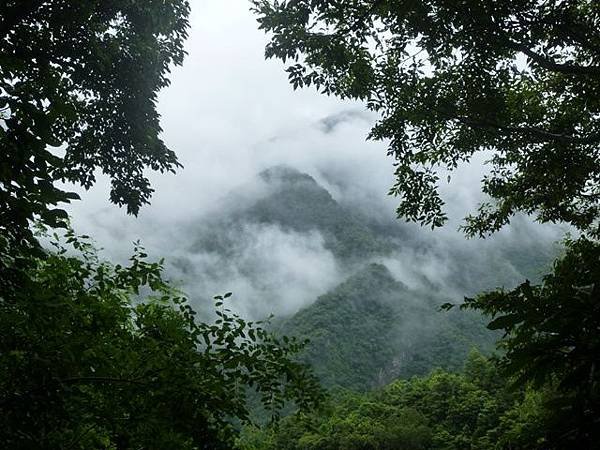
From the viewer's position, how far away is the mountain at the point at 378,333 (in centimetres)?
10344

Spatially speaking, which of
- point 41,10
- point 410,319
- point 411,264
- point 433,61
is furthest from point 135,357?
point 411,264

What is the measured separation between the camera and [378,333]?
123 meters

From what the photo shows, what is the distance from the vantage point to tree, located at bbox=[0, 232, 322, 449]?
3.42m

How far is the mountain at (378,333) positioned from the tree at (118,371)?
90.7 meters

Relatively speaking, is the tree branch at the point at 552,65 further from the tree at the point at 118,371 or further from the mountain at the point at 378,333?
the mountain at the point at 378,333

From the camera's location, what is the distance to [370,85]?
7.80 metres

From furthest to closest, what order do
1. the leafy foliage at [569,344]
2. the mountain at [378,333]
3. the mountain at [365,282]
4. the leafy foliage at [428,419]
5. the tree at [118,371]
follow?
the mountain at [365,282] → the mountain at [378,333] → the leafy foliage at [428,419] → the tree at [118,371] → the leafy foliage at [569,344]

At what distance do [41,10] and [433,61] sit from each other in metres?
5.91

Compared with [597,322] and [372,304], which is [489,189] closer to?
[597,322]

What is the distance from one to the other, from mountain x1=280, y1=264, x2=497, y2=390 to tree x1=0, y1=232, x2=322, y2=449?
90.7 meters

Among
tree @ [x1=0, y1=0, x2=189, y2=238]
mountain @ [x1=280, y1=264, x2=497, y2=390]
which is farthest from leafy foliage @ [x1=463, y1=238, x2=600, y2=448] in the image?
mountain @ [x1=280, y1=264, x2=497, y2=390]

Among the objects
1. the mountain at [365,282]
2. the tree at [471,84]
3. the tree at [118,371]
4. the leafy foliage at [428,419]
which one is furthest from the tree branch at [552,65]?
the mountain at [365,282]

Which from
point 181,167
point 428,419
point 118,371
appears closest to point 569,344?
point 118,371

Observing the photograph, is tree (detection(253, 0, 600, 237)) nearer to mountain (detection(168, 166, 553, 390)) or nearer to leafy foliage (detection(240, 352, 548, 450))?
leafy foliage (detection(240, 352, 548, 450))
